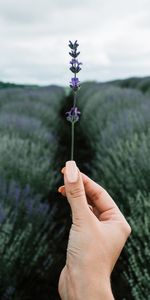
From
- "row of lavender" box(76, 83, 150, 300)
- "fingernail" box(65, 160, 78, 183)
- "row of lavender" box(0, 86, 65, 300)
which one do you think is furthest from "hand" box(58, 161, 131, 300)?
"row of lavender" box(0, 86, 65, 300)

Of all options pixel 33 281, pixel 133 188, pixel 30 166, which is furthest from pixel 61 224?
pixel 33 281

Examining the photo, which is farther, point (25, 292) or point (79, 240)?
point (25, 292)

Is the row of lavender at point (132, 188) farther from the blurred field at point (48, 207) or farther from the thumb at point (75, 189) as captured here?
the thumb at point (75, 189)

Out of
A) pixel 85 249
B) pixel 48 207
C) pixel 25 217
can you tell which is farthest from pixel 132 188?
pixel 85 249

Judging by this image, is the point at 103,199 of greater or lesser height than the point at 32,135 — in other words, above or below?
above

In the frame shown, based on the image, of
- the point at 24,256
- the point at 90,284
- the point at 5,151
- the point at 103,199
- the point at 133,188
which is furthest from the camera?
the point at 5,151

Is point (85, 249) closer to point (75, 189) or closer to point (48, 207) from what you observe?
point (75, 189)

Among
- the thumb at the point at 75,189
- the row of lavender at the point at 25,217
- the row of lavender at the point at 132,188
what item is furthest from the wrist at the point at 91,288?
the row of lavender at the point at 25,217

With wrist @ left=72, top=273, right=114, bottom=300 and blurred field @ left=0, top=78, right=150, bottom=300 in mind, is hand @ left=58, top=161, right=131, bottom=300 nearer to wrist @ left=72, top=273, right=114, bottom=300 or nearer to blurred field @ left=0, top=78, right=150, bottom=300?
wrist @ left=72, top=273, right=114, bottom=300

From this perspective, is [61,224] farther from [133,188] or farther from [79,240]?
Answer: [79,240]
